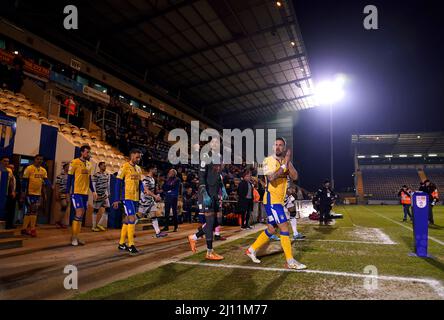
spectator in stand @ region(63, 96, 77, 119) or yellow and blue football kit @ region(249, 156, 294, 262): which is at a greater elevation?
spectator in stand @ region(63, 96, 77, 119)

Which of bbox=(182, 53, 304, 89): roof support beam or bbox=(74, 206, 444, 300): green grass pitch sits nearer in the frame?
bbox=(74, 206, 444, 300): green grass pitch


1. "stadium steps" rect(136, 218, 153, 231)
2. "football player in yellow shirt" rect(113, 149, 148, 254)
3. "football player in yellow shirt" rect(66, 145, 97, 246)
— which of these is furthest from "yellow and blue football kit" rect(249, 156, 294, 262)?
"stadium steps" rect(136, 218, 153, 231)

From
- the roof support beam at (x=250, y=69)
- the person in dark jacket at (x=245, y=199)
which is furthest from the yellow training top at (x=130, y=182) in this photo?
the roof support beam at (x=250, y=69)

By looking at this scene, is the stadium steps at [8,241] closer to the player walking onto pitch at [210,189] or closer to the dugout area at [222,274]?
the dugout area at [222,274]

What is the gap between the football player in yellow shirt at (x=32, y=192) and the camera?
7590mm

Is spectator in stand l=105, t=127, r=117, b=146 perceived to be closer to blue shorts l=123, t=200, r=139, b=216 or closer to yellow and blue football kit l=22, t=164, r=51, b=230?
yellow and blue football kit l=22, t=164, r=51, b=230

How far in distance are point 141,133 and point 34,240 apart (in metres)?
14.0

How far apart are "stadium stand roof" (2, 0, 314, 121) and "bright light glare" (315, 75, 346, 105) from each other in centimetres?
329

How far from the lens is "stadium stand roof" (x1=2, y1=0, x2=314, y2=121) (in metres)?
16.5

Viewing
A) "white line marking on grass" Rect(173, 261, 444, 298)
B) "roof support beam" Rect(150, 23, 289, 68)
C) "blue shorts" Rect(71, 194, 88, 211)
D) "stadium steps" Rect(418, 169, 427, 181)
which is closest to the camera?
"white line marking on grass" Rect(173, 261, 444, 298)

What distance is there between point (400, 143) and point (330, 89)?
66.9 feet

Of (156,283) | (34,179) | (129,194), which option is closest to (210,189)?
(129,194)

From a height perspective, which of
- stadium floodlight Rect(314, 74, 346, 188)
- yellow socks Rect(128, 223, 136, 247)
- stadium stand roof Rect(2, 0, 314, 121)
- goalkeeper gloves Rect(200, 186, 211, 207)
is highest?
stadium floodlight Rect(314, 74, 346, 188)
